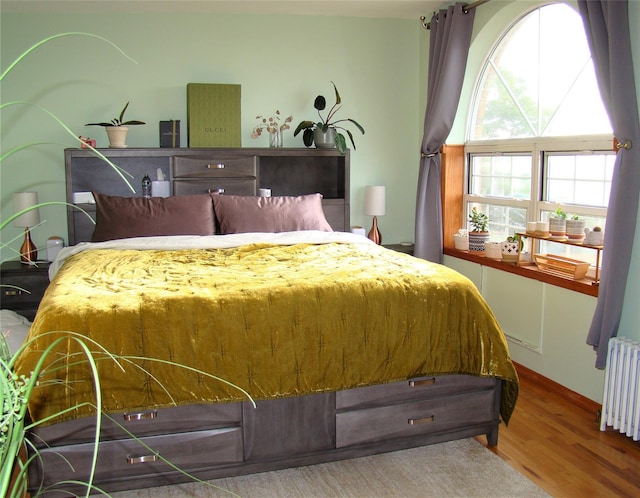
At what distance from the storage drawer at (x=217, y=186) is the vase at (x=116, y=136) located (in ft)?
1.51

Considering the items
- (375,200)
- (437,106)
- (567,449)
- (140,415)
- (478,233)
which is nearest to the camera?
(140,415)

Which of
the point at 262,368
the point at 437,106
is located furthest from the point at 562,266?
the point at 262,368

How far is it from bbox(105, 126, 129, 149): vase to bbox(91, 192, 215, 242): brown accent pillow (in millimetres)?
470

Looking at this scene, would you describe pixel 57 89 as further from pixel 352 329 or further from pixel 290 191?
pixel 352 329

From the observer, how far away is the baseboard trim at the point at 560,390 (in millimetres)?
3320

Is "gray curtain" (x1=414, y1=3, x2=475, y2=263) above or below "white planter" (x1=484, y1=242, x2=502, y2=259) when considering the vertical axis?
above

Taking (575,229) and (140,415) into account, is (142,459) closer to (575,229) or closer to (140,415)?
(140,415)

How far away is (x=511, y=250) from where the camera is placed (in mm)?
4027

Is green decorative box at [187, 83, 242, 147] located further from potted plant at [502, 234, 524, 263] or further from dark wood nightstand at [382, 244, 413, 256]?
potted plant at [502, 234, 524, 263]

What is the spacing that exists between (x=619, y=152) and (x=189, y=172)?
9.43 ft

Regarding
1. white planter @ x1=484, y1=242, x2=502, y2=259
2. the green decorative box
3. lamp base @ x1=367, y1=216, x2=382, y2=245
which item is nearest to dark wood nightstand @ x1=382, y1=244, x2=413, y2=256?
lamp base @ x1=367, y1=216, x2=382, y2=245

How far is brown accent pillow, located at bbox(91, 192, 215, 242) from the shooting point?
13.2ft

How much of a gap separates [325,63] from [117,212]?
2.03 meters

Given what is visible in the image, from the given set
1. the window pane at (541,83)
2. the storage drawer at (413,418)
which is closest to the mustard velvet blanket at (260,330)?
the storage drawer at (413,418)
